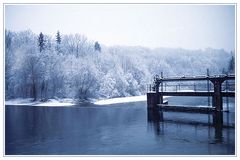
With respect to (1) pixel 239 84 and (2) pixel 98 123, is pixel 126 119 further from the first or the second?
(1) pixel 239 84

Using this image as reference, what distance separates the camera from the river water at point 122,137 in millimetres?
16359

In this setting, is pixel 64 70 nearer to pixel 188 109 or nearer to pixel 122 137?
pixel 188 109

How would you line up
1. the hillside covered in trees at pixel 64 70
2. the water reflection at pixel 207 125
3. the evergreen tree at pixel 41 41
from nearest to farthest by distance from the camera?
the water reflection at pixel 207 125, the hillside covered in trees at pixel 64 70, the evergreen tree at pixel 41 41

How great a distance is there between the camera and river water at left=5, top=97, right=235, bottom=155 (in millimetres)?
16359

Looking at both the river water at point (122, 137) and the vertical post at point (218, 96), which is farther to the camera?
the vertical post at point (218, 96)

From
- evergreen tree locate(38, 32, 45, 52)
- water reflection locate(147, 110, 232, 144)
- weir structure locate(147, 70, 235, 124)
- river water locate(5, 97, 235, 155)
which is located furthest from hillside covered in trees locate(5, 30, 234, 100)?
water reflection locate(147, 110, 232, 144)

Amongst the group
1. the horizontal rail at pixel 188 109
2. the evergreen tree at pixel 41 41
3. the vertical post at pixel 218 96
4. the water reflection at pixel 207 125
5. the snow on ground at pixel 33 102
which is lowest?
the snow on ground at pixel 33 102

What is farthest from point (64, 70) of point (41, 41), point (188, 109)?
point (188, 109)

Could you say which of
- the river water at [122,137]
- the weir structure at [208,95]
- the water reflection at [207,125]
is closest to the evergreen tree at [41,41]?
the weir structure at [208,95]

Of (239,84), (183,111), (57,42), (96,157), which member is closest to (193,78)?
(183,111)

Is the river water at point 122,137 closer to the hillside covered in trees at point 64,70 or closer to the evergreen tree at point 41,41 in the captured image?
the hillside covered in trees at point 64,70

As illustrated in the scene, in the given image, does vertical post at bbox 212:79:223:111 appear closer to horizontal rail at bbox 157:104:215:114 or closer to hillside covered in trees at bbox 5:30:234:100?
horizontal rail at bbox 157:104:215:114

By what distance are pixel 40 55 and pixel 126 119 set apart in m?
35.6
